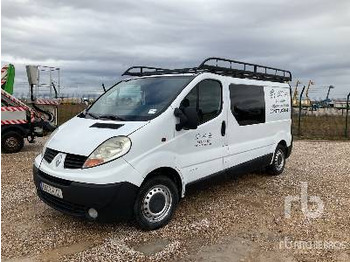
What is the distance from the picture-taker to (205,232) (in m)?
4.39

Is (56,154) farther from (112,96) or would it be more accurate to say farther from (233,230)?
(233,230)

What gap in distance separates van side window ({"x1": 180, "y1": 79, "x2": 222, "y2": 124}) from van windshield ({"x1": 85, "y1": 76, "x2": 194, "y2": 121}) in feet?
0.59

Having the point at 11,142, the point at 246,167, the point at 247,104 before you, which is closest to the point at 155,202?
the point at 246,167

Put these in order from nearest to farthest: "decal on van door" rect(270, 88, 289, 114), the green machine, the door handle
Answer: the door handle
"decal on van door" rect(270, 88, 289, 114)
the green machine

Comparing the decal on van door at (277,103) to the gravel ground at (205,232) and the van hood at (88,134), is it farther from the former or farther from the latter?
the van hood at (88,134)

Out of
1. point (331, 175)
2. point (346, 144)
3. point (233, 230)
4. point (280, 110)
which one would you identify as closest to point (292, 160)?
point (331, 175)

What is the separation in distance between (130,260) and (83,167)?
112cm

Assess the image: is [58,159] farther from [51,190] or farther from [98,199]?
[98,199]

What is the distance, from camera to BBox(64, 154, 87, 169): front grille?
3951mm

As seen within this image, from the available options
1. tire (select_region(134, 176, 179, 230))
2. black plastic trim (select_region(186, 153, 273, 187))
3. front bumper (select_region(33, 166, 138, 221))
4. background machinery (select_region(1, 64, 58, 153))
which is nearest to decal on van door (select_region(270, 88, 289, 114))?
black plastic trim (select_region(186, 153, 273, 187))

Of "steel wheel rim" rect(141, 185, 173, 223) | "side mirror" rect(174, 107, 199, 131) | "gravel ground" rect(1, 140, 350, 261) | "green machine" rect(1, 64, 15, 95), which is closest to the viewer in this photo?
"gravel ground" rect(1, 140, 350, 261)

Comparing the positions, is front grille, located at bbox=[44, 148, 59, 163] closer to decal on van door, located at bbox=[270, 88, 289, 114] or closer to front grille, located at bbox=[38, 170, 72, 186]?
front grille, located at bbox=[38, 170, 72, 186]

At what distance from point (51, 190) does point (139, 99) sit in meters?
1.63

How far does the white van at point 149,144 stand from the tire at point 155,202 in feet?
0.04
